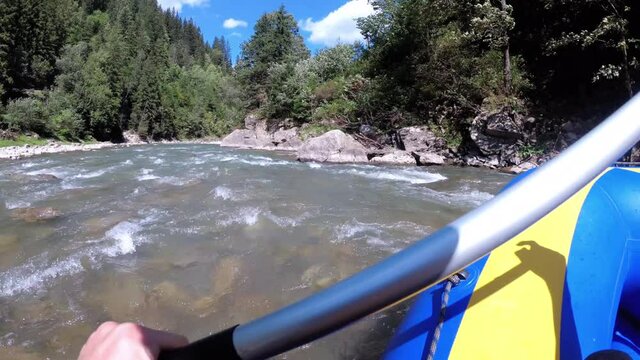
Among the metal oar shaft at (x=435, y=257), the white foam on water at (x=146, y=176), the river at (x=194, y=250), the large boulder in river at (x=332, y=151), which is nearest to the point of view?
the metal oar shaft at (x=435, y=257)

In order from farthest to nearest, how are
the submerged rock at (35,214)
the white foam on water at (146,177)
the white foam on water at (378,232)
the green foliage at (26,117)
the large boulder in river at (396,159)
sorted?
the green foliage at (26,117) < the large boulder in river at (396,159) < the white foam on water at (146,177) < the submerged rock at (35,214) < the white foam on water at (378,232)

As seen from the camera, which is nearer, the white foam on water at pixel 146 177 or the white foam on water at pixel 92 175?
the white foam on water at pixel 146 177

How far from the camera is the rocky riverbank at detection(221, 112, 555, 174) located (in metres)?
13.6

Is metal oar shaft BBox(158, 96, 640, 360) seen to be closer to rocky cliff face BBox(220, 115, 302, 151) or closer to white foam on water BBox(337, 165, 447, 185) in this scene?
white foam on water BBox(337, 165, 447, 185)

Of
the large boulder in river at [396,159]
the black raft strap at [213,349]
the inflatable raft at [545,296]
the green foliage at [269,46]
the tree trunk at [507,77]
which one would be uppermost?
the green foliage at [269,46]

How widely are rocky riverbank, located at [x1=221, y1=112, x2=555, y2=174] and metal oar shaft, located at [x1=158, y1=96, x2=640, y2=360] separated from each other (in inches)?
498

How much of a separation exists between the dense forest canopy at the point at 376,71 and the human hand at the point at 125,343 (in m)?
12.2

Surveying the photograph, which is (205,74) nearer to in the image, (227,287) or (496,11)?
(496,11)

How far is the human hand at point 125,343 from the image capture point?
2.05 ft

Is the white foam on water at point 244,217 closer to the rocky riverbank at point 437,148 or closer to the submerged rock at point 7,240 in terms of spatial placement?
the submerged rock at point 7,240

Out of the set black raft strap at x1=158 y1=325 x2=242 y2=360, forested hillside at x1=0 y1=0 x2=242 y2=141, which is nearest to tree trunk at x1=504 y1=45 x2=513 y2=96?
black raft strap at x1=158 y1=325 x2=242 y2=360

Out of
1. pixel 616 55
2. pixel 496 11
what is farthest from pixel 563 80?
pixel 496 11

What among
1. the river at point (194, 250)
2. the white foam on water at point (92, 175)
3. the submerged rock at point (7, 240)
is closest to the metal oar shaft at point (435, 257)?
the river at point (194, 250)

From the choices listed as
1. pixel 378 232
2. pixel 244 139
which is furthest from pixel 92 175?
pixel 244 139
